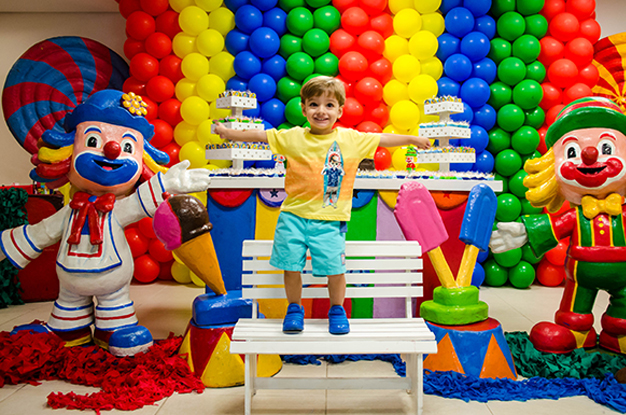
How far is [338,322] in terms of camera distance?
2.17 meters

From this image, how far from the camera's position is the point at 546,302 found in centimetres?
425

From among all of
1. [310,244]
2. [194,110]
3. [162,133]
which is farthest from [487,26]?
[310,244]

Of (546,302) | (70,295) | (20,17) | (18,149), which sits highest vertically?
(20,17)

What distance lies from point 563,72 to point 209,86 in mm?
3422

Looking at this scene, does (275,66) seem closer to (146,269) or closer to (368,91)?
(368,91)

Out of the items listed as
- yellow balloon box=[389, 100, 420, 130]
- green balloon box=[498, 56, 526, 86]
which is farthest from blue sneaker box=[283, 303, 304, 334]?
green balloon box=[498, 56, 526, 86]

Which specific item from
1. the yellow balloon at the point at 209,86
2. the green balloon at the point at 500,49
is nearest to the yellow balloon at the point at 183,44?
the yellow balloon at the point at 209,86

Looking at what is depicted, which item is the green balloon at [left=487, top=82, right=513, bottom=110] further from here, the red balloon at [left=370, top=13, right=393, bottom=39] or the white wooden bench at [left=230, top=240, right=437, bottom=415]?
the white wooden bench at [left=230, top=240, right=437, bottom=415]

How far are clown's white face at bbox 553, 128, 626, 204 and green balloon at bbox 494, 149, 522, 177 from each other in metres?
1.86

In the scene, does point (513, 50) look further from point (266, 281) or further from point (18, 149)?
point (18, 149)

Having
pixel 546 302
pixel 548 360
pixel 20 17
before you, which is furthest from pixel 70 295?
pixel 20 17

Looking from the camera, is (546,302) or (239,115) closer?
(239,115)

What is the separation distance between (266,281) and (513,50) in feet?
12.3

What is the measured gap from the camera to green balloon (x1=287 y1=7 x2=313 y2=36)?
471cm
